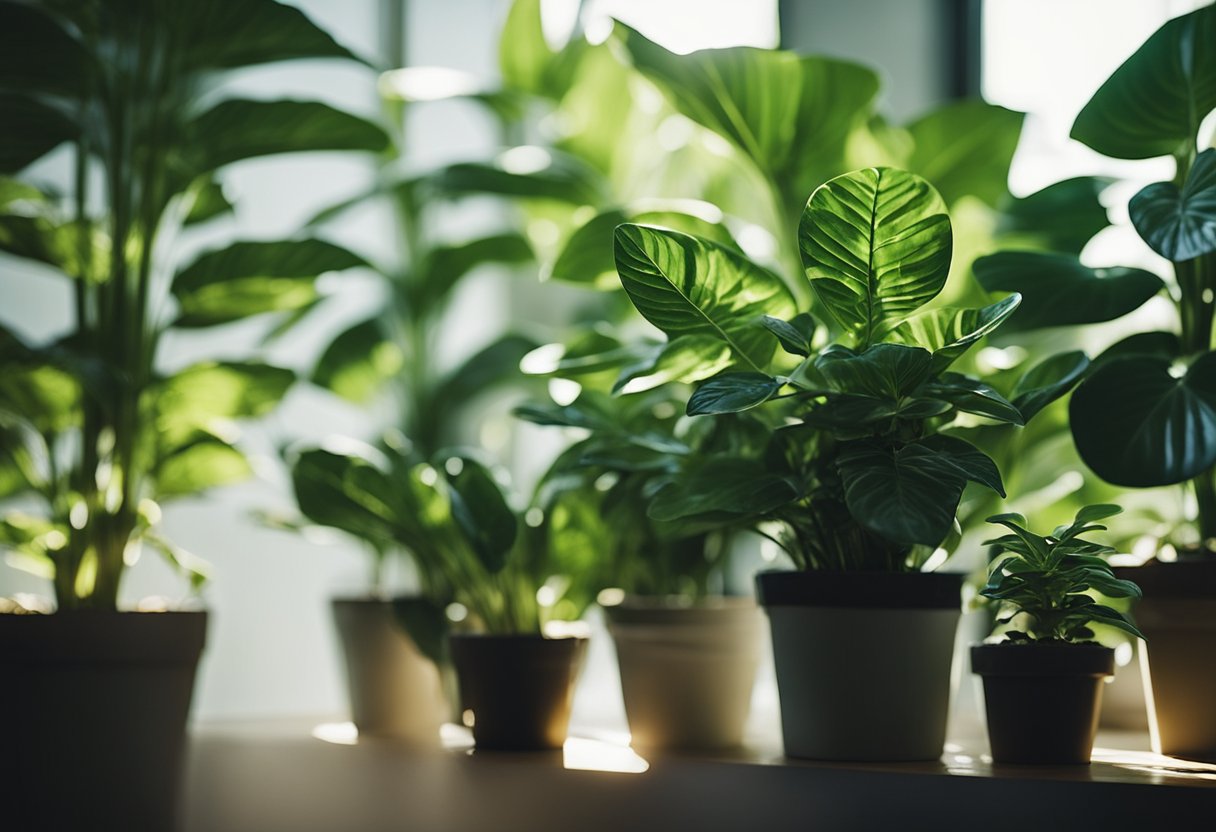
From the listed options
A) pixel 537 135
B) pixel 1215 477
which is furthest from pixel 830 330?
pixel 537 135

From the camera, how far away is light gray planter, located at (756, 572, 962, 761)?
975 millimetres

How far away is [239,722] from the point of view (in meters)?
1.54

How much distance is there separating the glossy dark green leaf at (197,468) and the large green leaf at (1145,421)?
929mm

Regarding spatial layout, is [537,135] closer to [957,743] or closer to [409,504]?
[409,504]

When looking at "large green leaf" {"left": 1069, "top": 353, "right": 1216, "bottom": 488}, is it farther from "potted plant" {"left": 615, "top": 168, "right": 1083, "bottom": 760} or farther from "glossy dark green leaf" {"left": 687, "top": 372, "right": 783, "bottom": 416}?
"glossy dark green leaf" {"left": 687, "top": 372, "right": 783, "bottom": 416}

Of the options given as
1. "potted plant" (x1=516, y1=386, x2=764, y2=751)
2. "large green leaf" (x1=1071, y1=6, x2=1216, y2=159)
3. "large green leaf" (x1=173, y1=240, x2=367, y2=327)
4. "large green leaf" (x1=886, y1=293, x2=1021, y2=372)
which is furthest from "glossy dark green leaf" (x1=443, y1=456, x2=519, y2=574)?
"large green leaf" (x1=1071, y1=6, x2=1216, y2=159)

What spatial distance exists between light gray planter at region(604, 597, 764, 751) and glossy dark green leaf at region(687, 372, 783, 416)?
15.7 inches

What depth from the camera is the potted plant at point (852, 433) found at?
2.90 feet

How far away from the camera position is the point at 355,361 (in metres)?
1.55

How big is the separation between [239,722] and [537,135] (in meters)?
1.09

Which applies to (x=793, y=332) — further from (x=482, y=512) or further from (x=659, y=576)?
(x=659, y=576)

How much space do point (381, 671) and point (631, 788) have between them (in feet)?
1.70

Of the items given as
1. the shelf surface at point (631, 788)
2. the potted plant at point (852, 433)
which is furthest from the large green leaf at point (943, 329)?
the shelf surface at point (631, 788)

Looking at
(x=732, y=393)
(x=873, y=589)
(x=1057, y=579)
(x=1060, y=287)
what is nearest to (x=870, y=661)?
(x=873, y=589)
